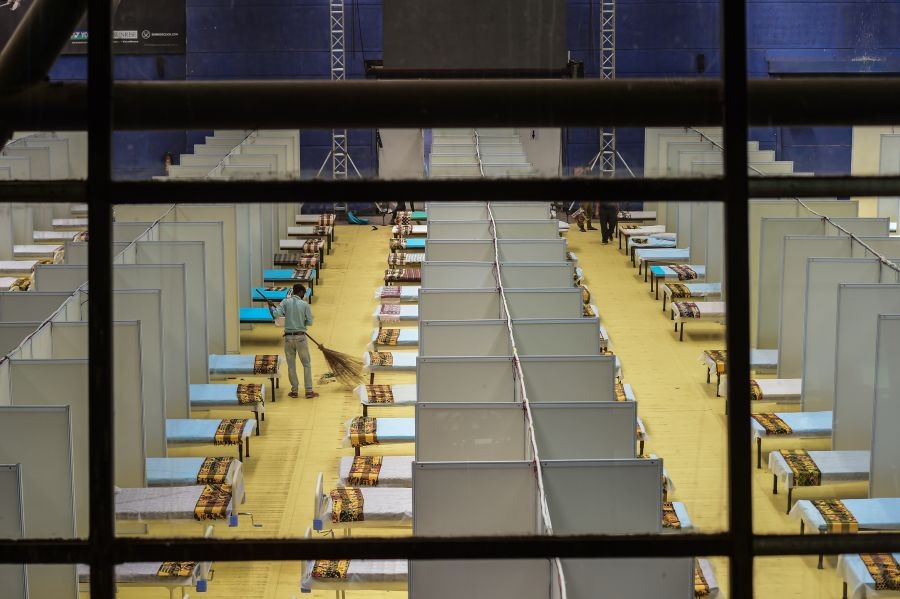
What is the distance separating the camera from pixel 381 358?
30.7ft

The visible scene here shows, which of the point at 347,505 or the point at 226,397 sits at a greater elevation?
the point at 226,397

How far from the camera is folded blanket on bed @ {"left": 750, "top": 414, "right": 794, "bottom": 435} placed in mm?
7547

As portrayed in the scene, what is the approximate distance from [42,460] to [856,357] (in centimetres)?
510

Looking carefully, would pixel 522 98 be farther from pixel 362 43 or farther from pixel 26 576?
pixel 362 43

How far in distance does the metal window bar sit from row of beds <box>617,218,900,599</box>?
6.67 feet

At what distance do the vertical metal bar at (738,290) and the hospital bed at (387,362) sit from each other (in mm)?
7363

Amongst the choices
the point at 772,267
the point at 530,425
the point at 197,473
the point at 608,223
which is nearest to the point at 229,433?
the point at 197,473

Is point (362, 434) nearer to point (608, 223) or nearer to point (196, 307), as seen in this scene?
point (196, 307)

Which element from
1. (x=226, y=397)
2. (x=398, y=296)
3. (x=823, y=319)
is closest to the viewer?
(x=823, y=319)

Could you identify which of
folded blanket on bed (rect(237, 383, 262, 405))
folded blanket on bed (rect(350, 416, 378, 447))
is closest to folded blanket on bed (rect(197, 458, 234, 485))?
folded blanket on bed (rect(350, 416, 378, 447))

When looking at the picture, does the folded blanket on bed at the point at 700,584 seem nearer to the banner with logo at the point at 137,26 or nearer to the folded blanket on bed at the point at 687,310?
the banner with logo at the point at 137,26

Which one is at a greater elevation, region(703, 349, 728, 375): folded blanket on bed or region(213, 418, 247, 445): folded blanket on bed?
region(703, 349, 728, 375): folded blanket on bed

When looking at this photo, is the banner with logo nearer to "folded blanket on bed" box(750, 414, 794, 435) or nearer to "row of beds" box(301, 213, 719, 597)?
"row of beds" box(301, 213, 719, 597)

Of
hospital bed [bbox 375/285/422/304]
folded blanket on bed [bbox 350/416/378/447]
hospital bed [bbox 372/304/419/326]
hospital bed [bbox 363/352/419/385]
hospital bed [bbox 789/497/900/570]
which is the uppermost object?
hospital bed [bbox 375/285/422/304]
